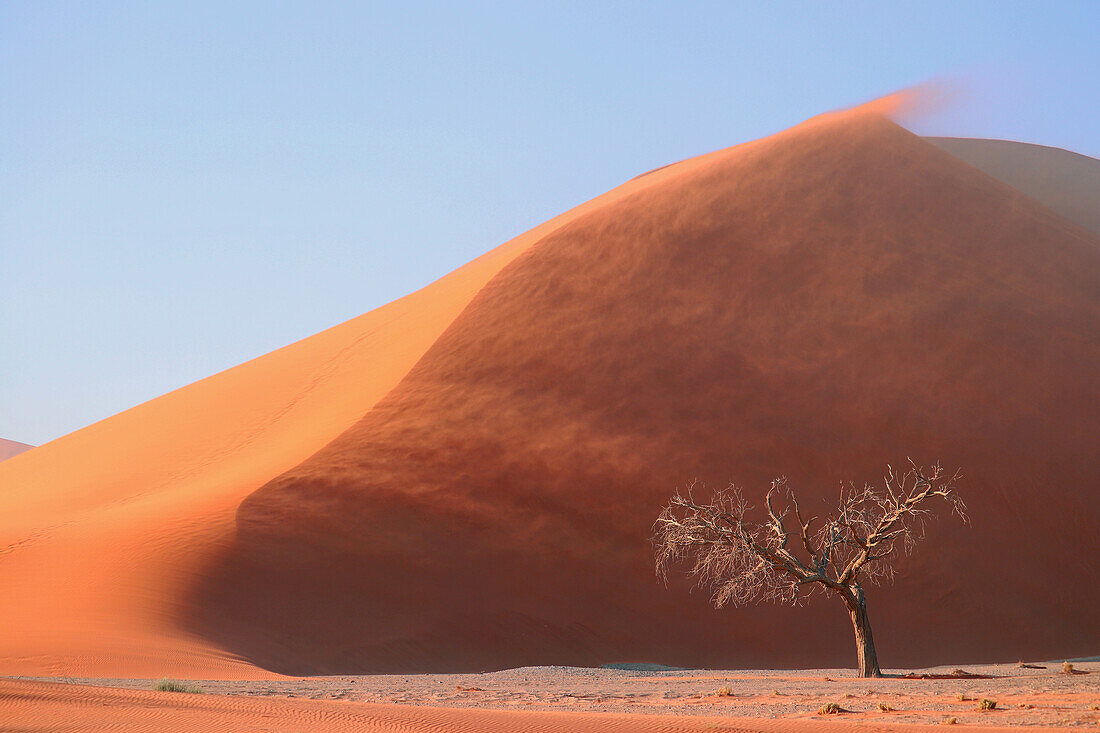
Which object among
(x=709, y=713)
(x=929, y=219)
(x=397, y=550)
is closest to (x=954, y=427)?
(x=929, y=219)

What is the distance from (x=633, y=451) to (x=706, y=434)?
73.1 inches

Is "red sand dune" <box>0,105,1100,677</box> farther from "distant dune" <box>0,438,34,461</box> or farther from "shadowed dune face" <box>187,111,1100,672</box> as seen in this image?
"distant dune" <box>0,438,34,461</box>

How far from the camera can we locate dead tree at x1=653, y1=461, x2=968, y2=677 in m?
16.1

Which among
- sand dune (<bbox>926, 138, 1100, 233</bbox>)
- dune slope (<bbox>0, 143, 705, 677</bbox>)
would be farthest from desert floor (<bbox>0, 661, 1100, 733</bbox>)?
sand dune (<bbox>926, 138, 1100, 233</bbox>)

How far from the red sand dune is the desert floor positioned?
3762mm

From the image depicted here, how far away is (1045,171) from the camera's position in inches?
1679

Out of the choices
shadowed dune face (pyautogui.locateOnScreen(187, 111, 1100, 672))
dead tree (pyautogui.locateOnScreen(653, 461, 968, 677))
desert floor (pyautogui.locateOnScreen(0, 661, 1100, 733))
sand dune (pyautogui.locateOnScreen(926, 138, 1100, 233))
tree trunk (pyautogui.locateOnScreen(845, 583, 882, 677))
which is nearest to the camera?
desert floor (pyautogui.locateOnScreen(0, 661, 1100, 733))

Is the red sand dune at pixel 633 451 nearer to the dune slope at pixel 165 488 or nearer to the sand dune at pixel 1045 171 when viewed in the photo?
the dune slope at pixel 165 488

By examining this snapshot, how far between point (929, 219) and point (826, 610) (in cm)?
1335

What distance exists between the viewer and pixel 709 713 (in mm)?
10594

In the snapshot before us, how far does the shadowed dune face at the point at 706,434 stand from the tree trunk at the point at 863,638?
4.91 meters

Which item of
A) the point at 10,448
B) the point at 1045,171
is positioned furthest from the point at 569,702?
the point at 10,448

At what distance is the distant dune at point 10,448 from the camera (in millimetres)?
140875

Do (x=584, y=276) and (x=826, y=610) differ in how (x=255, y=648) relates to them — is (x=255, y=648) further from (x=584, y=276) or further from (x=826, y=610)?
(x=584, y=276)
